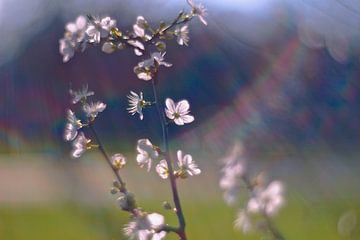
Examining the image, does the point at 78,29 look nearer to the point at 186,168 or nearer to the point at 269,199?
the point at 186,168

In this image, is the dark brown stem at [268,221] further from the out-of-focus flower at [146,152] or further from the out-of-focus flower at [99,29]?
the out-of-focus flower at [99,29]

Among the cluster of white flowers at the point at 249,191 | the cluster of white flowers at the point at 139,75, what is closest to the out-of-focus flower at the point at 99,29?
the cluster of white flowers at the point at 139,75

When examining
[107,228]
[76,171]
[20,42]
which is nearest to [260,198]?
[107,228]

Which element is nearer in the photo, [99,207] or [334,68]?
[334,68]

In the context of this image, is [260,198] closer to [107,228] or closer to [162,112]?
[162,112]

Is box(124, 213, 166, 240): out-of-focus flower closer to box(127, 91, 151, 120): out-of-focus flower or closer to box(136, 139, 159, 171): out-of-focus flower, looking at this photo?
box(136, 139, 159, 171): out-of-focus flower

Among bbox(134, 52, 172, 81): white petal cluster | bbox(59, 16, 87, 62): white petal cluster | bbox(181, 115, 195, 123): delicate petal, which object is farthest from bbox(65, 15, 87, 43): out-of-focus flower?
bbox(181, 115, 195, 123): delicate petal
